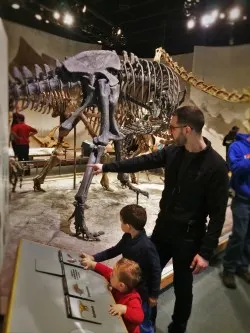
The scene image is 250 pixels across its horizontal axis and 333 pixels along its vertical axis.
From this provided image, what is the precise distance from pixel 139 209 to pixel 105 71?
1851 millimetres

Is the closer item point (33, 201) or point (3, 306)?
point (3, 306)

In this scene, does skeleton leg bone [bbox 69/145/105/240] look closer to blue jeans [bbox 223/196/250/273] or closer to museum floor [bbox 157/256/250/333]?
museum floor [bbox 157/256/250/333]

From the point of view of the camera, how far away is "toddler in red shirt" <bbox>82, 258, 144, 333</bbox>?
1.43 m

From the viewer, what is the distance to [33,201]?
3619 millimetres

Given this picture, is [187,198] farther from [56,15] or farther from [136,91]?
[136,91]

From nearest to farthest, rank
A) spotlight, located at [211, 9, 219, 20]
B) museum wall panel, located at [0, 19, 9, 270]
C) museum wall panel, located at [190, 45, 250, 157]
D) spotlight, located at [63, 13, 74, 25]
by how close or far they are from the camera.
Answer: museum wall panel, located at [0, 19, 9, 270], spotlight, located at [63, 13, 74, 25], spotlight, located at [211, 9, 219, 20], museum wall panel, located at [190, 45, 250, 157]

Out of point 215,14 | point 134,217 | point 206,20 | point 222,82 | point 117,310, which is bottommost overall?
point 117,310

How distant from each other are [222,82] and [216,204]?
3407 millimetres

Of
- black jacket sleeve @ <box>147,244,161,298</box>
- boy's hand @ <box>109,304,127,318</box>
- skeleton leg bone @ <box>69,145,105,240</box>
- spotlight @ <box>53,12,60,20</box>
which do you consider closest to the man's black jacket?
black jacket sleeve @ <box>147,244,161,298</box>

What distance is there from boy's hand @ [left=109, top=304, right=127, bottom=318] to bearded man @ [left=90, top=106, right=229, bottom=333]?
19.3 inches

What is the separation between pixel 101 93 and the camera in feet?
9.84

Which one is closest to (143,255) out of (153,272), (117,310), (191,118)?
(153,272)

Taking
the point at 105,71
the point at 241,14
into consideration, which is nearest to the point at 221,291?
the point at 105,71

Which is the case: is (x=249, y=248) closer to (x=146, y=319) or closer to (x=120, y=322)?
(x=146, y=319)
